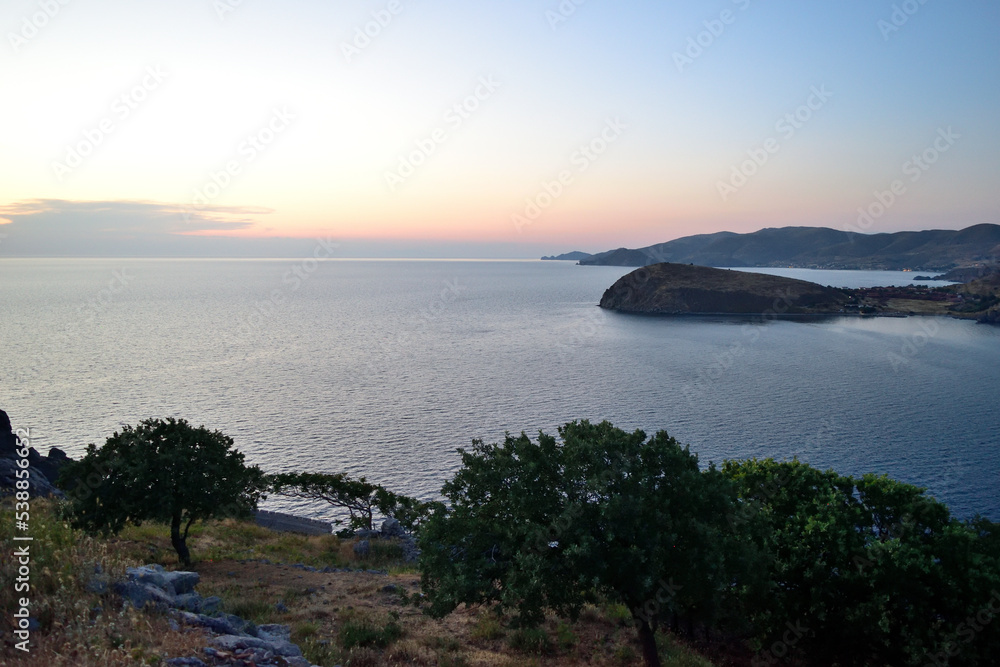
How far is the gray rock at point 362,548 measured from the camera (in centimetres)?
3913

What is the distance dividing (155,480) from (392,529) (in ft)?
66.1

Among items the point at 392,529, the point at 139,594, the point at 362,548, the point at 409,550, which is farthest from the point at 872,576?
the point at 392,529

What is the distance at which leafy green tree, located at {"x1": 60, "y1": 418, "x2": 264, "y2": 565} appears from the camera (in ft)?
92.0

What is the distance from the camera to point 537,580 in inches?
679

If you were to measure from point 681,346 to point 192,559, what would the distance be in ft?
401

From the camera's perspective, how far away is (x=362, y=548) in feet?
130

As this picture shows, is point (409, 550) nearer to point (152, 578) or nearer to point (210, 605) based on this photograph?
point (210, 605)

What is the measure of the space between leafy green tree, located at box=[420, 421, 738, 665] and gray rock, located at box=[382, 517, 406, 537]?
81.4 ft

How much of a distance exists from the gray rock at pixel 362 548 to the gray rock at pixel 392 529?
12.2ft

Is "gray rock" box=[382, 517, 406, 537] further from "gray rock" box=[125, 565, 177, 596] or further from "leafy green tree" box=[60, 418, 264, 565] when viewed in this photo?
"gray rock" box=[125, 565, 177, 596]

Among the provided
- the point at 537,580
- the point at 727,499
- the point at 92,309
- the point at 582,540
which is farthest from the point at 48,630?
the point at 92,309

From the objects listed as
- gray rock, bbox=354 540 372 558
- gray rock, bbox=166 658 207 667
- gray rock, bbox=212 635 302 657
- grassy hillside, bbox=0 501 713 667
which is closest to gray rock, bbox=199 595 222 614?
grassy hillside, bbox=0 501 713 667

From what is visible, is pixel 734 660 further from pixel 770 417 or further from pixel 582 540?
pixel 770 417

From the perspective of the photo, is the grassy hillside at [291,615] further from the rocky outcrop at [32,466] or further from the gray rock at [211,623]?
the rocky outcrop at [32,466]
